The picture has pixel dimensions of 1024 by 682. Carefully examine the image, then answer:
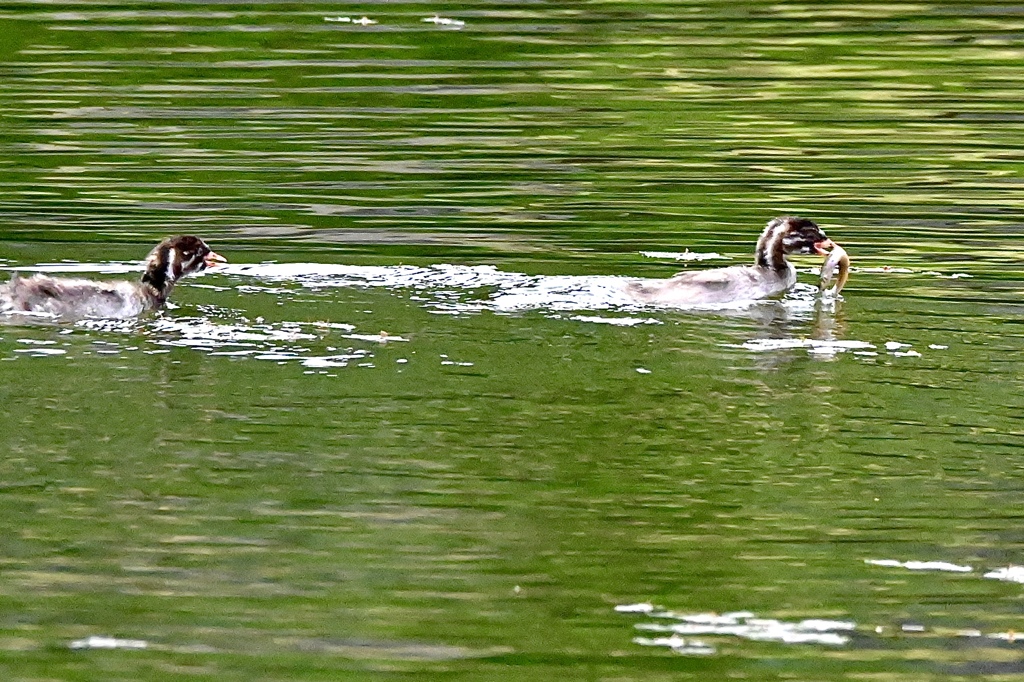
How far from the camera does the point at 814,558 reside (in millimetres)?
8078

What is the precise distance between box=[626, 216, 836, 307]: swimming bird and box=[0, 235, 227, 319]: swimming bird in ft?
8.07

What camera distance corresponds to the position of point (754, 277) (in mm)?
12891

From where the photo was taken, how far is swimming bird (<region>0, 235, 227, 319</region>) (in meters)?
11.9

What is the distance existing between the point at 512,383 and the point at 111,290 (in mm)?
2837

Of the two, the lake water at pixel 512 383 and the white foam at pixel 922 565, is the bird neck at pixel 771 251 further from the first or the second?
the white foam at pixel 922 565

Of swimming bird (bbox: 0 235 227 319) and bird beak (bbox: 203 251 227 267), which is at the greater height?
bird beak (bbox: 203 251 227 267)

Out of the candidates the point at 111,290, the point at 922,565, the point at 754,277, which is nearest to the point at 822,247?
the point at 754,277

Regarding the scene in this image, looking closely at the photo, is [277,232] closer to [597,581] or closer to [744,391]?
[744,391]

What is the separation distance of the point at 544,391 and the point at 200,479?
1.92m

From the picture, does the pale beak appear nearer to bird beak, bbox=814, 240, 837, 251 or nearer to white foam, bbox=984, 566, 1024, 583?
bird beak, bbox=814, 240, 837, 251

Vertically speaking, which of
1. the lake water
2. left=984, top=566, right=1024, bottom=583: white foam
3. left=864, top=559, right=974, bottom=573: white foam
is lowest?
left=984, top=566, right=1024, bottom=583: white foam

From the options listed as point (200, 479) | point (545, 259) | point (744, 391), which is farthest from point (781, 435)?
point (545, 259)

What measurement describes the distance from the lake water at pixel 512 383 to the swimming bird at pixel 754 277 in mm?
187

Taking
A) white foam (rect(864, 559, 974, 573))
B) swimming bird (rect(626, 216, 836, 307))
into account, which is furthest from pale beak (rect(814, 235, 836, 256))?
white foam (rect(864, 559, 974, 573))
